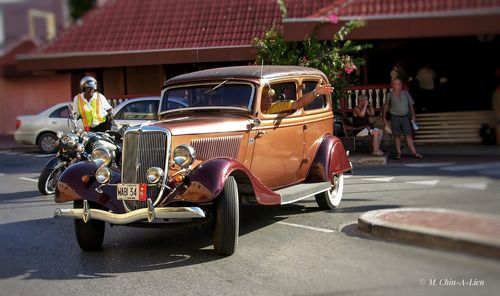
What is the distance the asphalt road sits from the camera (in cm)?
293

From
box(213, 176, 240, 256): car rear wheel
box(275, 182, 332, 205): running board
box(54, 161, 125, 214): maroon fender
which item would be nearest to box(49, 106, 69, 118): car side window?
box(54, 161, 125, 214): maroon fender

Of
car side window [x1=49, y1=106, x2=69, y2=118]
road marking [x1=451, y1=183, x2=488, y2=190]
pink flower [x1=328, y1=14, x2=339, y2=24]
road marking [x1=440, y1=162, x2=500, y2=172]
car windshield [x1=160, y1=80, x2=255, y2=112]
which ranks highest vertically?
pink flower [x1=328, y1=14, x2=339, y2=24]

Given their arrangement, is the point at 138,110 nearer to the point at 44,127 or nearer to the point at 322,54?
the point at 322,54

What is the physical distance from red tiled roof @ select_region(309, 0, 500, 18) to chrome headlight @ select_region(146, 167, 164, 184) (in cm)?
278

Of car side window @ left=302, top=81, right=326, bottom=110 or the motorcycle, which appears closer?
car side window @ left=302, top=81, right=326, bottom=110

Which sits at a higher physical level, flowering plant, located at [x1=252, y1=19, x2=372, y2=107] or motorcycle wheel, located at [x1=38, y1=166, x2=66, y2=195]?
flowering plant, located at [x1=252, y1=19, x2=372, y2=107]

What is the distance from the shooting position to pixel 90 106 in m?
9.67

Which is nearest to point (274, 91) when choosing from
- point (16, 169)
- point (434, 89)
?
point (434, 89)

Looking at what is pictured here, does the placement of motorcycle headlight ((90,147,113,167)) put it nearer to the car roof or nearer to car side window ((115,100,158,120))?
the car roof

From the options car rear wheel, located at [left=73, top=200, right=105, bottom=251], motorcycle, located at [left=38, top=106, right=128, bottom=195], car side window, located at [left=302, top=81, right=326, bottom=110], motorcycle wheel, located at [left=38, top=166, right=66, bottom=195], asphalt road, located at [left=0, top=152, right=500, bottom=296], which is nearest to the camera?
asphalt road, located at [left=0, top=152, right=500, bottom=296]

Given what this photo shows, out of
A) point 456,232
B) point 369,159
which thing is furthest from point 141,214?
point 369,159

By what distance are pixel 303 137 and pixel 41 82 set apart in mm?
18145

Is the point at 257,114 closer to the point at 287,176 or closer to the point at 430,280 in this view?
the point at 287,176

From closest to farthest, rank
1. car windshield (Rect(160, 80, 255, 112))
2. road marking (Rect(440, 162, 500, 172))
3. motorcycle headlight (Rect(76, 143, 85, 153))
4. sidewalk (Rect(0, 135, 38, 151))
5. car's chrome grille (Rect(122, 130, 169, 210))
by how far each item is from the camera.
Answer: road marking (Rect(440, 162, 500, 172))
car's chrome grille (Rect(122, 130, 169, 210))
car windshield (Rect(160, 80, 255, 112))
motorcycle headlight (Rect(76, 143, 85, 153))
sidewalk (Rect(0, 135, 38, 151))
